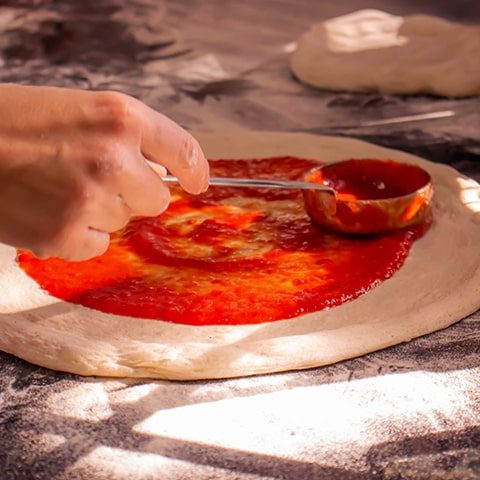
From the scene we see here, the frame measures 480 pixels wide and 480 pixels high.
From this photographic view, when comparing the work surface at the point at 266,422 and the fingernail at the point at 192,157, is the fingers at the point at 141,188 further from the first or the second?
the work surface at the point at 266,422

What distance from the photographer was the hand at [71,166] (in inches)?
50.9

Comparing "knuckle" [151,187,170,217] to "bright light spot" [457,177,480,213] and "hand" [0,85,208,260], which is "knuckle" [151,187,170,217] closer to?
"hand" [0,85,208,260]

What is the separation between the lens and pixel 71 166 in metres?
1.31

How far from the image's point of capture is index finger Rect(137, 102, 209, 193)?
1397 millimetres

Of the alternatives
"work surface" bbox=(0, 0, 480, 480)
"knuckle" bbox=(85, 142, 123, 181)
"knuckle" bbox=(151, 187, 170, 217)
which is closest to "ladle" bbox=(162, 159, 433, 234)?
"work surface" bbox=(0, 0, 480, 480)

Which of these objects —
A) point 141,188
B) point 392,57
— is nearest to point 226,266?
point 141,188

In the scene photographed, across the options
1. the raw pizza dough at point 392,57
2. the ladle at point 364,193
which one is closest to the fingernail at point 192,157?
the ladle at point 364,193

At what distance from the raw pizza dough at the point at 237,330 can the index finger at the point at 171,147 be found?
34 cm

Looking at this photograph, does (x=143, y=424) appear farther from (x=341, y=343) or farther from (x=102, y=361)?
(x=341, y=343)

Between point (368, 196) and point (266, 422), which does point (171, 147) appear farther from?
point (368, 196)

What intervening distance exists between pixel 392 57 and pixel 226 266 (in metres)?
1.56

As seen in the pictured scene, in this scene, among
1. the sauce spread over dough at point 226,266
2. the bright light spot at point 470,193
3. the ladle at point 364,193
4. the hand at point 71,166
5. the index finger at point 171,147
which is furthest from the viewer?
the bright light spot at point 470,193

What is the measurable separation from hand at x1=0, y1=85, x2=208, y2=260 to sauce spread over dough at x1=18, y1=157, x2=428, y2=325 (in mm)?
437

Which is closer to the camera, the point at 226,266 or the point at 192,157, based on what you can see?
the point at 192,157
